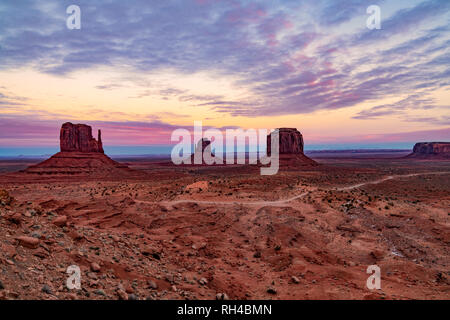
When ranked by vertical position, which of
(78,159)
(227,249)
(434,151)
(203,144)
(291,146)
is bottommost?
(227,249)

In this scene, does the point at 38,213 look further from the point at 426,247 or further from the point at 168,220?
the point at 426,247

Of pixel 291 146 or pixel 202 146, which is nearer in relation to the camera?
pixel 291 146

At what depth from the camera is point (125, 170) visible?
264ft

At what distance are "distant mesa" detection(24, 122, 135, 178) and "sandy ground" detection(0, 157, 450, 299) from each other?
5073 cm

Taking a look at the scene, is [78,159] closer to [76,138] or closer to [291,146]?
[76,138]

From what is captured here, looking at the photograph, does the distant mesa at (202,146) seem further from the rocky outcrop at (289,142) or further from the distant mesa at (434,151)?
the distant mesa at (434,151)

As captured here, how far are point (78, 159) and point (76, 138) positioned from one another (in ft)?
29.0

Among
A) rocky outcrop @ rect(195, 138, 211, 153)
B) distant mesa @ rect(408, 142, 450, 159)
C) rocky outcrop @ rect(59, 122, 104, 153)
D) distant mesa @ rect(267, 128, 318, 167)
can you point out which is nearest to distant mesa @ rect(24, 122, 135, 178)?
rocky outcrop @ rect(59, 122, 104, 153)

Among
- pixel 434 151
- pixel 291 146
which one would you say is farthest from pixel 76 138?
pixel 434 151

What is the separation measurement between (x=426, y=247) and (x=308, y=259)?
10.4m

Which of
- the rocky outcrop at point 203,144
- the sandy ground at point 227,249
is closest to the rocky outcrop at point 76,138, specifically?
the sandy ground at point 227,249

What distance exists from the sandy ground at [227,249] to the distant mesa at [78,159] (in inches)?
1997

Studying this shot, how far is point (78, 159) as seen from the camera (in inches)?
3009
